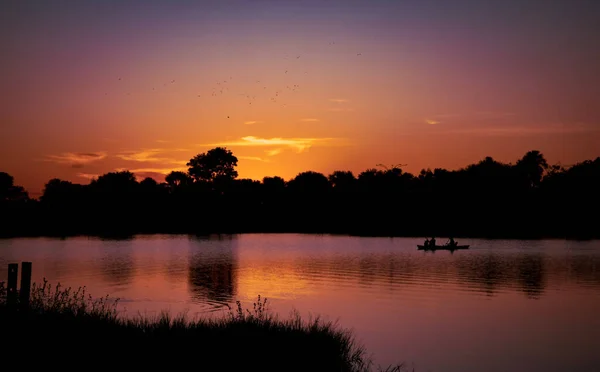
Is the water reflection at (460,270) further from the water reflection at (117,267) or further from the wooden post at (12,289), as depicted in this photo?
the wooden post at (12,289)

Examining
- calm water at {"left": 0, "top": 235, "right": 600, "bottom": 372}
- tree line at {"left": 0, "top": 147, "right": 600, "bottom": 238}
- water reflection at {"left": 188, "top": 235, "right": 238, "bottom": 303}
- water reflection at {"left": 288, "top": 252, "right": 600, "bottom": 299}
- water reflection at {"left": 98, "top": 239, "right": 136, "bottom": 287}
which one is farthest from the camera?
tree line at {"left": 0, "top": 147, "right": 600, "bottom": 238}

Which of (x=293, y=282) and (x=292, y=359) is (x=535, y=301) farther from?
(x=292, y=359)

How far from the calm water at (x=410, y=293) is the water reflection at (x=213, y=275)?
0.45 ft

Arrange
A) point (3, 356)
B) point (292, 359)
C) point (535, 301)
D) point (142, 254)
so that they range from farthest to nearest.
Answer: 1. point (142, 254)
2. point (535, 301)
3. point (292, 359)
4. point (3, 356)

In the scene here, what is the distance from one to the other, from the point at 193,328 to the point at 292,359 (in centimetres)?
383

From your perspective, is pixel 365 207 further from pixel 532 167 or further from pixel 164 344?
pixel 164 344

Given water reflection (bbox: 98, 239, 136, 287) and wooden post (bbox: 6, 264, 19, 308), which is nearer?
wooden post (bbox: 6, 264, 19, 308)

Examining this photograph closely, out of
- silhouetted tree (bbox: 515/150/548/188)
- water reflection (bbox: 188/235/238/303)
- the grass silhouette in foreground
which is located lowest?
water reflection (bbox: 188/235/238/303)

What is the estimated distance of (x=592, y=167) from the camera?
166875 mm

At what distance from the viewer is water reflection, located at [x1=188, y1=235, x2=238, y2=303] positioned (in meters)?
45.6

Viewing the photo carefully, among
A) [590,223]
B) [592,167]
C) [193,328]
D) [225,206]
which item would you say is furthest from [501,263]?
[225,206]

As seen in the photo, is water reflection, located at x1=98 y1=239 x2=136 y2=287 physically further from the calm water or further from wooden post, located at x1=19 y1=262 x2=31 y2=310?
wooden post, located at x1=19 y1=262 x2=31 y2=310

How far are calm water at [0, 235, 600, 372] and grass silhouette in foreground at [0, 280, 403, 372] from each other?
21.5 feet

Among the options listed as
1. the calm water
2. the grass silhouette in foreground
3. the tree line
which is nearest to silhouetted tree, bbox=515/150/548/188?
the tree line
